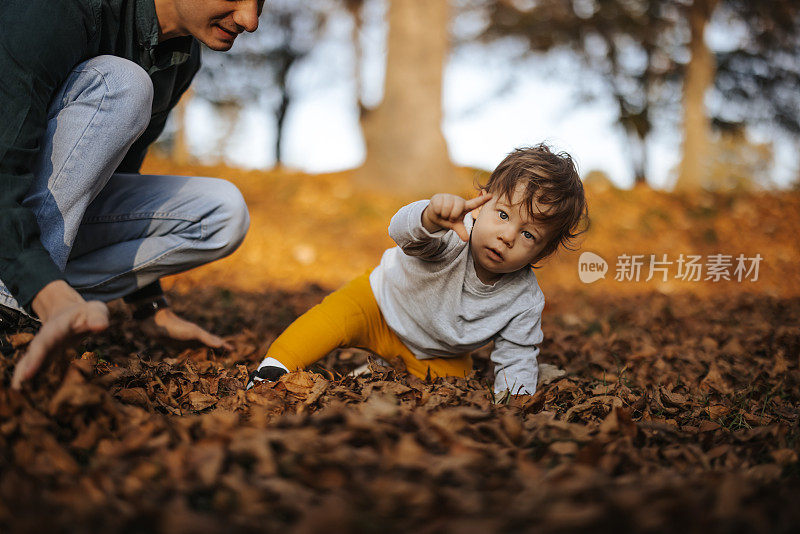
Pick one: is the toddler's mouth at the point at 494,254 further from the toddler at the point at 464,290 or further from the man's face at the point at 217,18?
the man's face at the point at 217,18

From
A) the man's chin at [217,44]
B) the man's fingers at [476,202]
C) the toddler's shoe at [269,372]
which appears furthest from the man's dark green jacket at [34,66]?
the man's fingers at [476,202]

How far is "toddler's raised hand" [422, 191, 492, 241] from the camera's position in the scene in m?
2.07

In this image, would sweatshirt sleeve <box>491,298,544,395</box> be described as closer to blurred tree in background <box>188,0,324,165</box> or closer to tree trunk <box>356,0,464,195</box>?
tree trunk <box>356,0,464,195</box>

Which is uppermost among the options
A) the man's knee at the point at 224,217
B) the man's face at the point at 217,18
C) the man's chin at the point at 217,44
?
the man's face at the point at 217,18

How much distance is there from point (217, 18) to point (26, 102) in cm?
74

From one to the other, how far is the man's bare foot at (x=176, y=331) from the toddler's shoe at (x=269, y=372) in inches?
19.9

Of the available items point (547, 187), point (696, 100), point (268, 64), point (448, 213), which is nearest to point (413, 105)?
point (696, 100)

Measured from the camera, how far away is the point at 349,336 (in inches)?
102

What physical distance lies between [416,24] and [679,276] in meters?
4.93

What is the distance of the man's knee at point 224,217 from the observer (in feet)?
8.98

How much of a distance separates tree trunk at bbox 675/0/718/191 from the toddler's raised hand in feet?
32.7

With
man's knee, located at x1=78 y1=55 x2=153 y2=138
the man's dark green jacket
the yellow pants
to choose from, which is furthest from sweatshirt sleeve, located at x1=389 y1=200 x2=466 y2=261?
the man's dark green jacket

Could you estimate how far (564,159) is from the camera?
2.57m

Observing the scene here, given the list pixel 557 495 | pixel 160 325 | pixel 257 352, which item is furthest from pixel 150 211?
pixel 557 495
